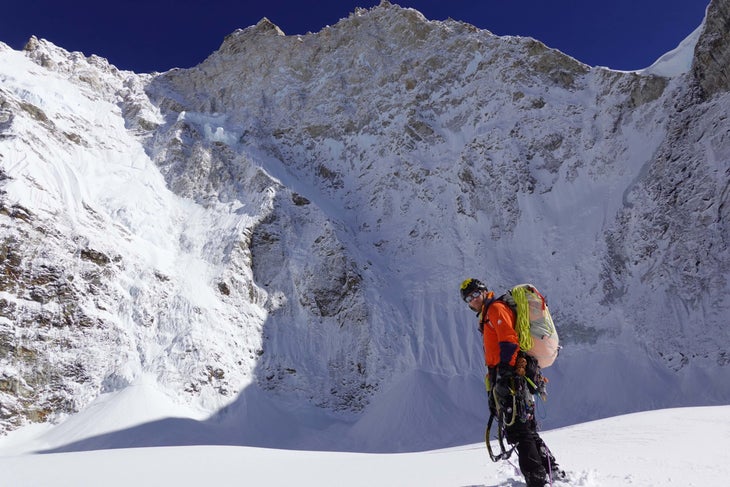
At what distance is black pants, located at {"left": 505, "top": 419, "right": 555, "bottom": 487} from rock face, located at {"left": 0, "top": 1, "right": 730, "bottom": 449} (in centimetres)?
2535

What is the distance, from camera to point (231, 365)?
1296 inches

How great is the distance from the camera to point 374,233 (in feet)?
147

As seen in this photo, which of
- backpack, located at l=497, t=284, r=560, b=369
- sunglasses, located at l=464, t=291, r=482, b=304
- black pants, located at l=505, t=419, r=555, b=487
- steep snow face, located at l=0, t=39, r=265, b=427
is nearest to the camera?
black pants, located at l=505, t=419, r=555, b=487

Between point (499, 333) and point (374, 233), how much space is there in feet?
131

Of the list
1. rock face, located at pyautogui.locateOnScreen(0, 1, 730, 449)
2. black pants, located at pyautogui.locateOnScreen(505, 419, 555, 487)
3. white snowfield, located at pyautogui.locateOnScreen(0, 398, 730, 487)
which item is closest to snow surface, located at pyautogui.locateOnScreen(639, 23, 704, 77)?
rock face, located at pyautogui.locateOnScreen(0, 1, 730, 449)

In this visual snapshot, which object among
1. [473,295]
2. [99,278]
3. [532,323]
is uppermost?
[99,278]

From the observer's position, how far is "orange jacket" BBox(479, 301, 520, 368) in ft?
15.7

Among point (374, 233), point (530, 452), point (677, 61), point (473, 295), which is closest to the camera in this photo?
point (530, 452)

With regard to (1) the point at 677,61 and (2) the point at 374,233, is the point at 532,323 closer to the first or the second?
(2) the point at 374,233

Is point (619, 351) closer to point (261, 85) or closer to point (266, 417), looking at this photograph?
point (266, 417)

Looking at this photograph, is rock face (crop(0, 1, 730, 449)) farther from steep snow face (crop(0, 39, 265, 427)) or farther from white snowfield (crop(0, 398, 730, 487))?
white snowfield (crop(0, 398, 730, 487))

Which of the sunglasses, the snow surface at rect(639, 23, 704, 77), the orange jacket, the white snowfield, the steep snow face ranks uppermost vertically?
the snow surface at rect(639, 23, 704, 77)

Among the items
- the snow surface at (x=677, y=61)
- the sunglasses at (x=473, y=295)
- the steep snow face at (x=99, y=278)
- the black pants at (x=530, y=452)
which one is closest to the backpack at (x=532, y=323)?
the sunglasses at (x=473, y=295)

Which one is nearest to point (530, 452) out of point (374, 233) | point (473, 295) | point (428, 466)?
point (473, 295)
